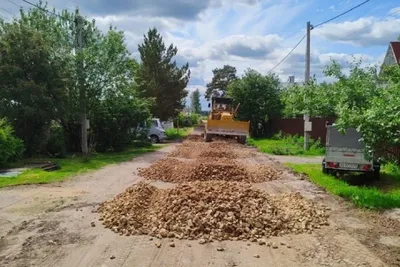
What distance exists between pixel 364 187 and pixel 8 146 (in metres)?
12.2

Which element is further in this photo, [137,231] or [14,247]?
[137,231]

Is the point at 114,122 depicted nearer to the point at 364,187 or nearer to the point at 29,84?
the point at 29,84

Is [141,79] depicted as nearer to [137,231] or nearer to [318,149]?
[318,149]

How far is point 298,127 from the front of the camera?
3086 centimetres

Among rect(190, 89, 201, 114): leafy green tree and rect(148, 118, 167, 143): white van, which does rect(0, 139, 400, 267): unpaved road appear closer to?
rect(148, 118, 167, 143): white van

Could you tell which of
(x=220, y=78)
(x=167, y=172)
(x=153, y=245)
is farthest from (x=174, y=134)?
(x=220, y=78)

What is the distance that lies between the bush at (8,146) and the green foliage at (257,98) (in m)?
22.9

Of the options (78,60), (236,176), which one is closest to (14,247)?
(236,176)

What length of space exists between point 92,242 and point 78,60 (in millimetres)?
17248

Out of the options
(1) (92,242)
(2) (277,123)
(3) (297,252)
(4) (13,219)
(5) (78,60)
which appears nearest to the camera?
(3) (297,252)

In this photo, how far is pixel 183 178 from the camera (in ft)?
41.5

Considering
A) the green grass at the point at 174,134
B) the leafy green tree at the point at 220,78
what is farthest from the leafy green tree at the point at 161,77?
the leafy green tree at the point at 220,78

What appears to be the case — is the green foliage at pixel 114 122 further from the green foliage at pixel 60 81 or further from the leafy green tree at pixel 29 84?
the leafy green tree at pixel 29 84

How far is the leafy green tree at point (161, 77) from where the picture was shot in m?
47.5
